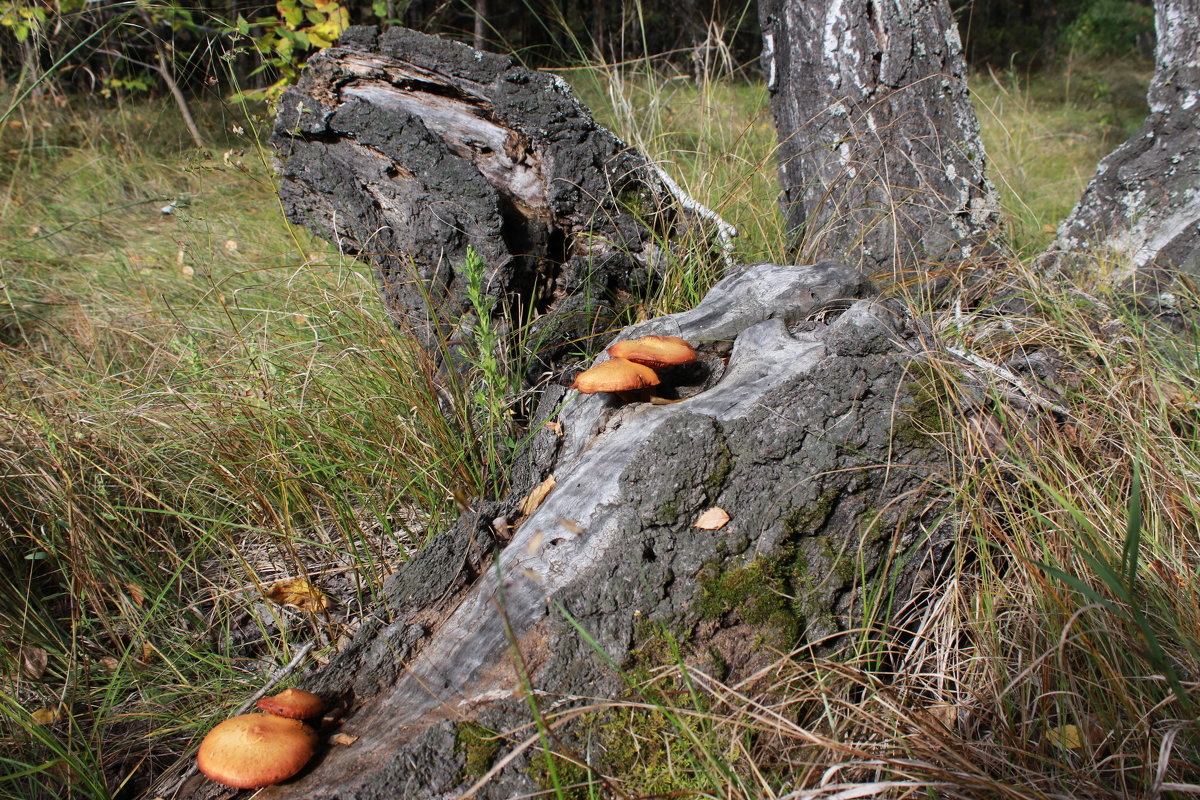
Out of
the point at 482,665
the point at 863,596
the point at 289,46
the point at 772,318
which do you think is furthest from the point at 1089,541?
the point at 289,46


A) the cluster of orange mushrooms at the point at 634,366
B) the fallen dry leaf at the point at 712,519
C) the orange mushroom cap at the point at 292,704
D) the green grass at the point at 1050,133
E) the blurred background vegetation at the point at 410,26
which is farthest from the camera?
the green grass at the point at 1050,133

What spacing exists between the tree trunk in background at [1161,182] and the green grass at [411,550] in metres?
0.27

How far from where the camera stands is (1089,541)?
5.17ft

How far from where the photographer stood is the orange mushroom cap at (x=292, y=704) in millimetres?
1489

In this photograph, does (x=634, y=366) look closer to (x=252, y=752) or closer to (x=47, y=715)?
(x=252, y=752)

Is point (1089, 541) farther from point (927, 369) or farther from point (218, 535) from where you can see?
point (218, 535)

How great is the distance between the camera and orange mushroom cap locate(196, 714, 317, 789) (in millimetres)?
1324

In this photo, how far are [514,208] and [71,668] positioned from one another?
6.21 feet

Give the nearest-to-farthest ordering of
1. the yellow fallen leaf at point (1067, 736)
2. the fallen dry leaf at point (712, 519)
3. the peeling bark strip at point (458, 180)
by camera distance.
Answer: the yellow fallen leaf at point (1067, 736), the fallen dry leaf at point (712, 519), the peeling bark strip at point (458, 180)

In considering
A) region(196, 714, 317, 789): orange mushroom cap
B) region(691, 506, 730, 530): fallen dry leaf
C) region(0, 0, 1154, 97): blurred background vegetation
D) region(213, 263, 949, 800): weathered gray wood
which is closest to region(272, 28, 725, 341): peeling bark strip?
region(0, 0, 1154, 97): blurred background vegetation

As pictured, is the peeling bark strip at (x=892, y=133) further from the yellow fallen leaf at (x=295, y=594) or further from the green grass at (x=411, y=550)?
the yellow fallen leaf at (x=295, y=594)

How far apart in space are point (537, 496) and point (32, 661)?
140cm

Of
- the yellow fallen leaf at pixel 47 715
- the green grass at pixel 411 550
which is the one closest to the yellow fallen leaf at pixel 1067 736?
the green grass at pixel 411 550

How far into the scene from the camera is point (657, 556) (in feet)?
5.46
